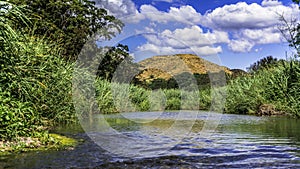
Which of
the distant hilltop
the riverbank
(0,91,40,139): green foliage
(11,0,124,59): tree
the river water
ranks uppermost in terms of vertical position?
(11,0,124,59): tree

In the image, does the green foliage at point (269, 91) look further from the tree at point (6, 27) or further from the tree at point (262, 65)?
the tree at point (6, 27)

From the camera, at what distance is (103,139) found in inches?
313

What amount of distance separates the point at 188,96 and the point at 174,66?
6.83ft

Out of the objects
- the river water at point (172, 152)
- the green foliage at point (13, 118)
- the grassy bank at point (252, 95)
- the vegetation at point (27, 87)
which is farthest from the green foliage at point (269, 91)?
the green foliage at point (13, 118)

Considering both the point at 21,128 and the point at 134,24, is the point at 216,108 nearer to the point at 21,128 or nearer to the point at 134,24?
the point at 134,24

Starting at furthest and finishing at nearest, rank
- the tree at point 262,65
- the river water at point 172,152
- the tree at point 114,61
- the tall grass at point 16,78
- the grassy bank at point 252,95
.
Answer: the tree at point 114,61 < the tree at point 262,65 < the grassy bank at point 252,95 < the tall grass at point 16,78 < the river water at point 172,152

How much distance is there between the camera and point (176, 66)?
2314cm

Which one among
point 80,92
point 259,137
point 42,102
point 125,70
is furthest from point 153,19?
point 125,70

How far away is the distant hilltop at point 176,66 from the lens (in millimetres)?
23034

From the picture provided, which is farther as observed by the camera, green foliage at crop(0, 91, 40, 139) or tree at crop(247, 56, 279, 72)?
tree at crop(247, 56, 279, 72)

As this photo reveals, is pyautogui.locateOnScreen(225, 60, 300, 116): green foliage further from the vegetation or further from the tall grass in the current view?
the tall grass

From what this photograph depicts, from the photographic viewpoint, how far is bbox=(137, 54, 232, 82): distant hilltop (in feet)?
75.6

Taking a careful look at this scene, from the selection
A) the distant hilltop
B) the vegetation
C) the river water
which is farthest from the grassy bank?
the river water

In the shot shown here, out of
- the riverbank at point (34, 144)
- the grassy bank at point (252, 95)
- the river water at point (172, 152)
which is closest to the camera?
the river water at point (172, 152)
